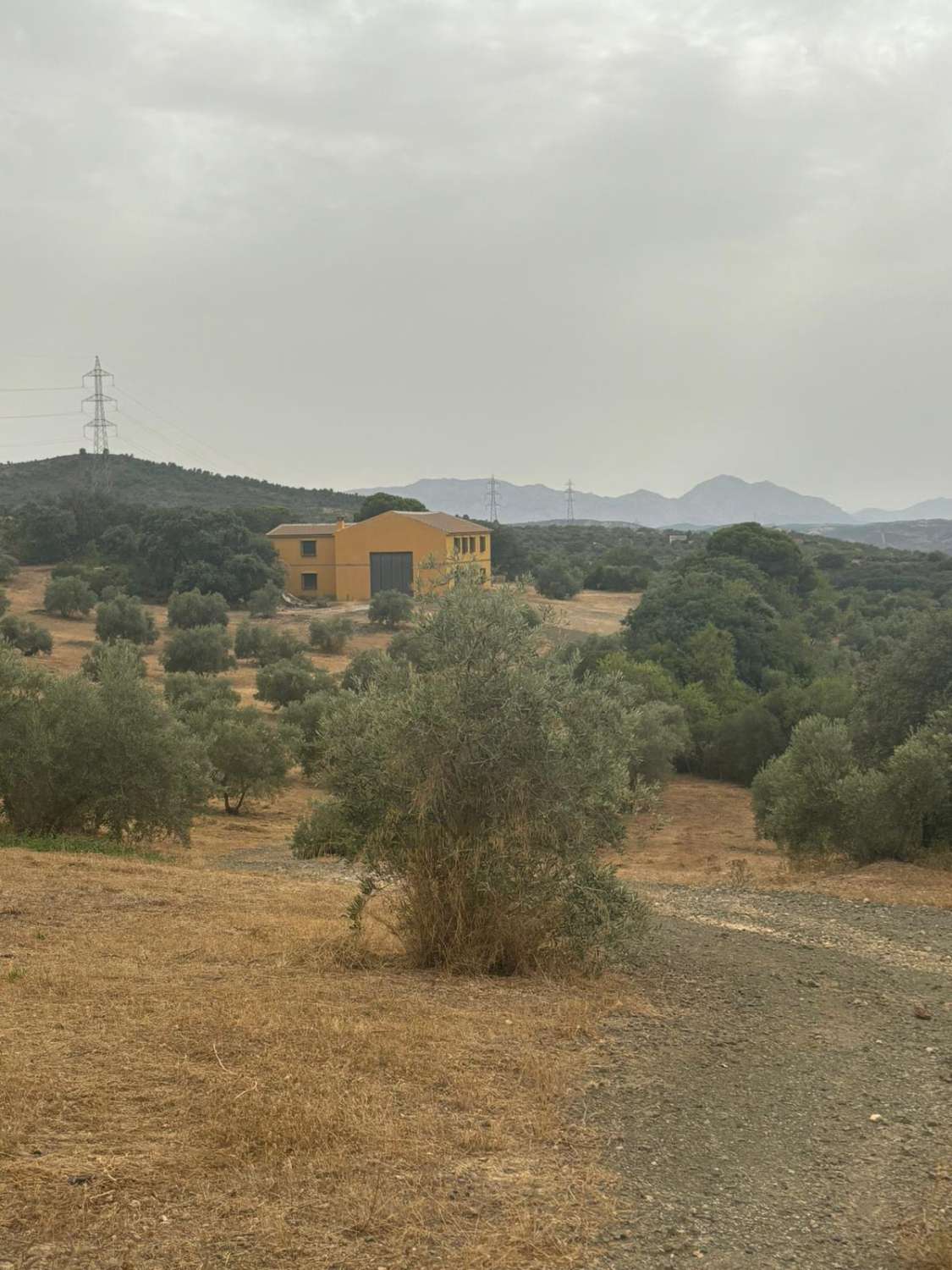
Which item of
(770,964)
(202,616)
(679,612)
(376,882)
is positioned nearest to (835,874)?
(770,964)

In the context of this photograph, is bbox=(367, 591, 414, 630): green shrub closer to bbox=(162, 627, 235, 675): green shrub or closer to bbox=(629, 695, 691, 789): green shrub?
bbox=(162, 627, 235, 675): green shrub

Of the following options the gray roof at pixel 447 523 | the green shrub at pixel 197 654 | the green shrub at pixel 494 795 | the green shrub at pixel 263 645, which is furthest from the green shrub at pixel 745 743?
the gray roof at pixel 447 523

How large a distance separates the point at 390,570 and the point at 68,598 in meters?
19.7

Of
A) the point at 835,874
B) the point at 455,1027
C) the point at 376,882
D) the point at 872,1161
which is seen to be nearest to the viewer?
the point at 872,1161

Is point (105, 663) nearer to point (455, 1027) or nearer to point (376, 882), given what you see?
point (376, 882)

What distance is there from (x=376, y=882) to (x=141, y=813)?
31.7 ft

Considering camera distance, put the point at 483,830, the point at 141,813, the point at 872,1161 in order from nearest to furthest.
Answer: the point at 872,1161, the point at 483,830, the point at 141,813

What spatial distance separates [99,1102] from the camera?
18.0 ft

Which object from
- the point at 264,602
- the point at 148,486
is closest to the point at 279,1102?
the point at 264,602

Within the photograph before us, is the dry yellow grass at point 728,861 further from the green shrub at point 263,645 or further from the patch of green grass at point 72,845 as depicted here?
the green shrub at point 263,645

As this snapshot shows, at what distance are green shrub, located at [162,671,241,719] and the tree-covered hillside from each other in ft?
187

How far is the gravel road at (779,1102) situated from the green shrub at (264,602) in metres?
51.3

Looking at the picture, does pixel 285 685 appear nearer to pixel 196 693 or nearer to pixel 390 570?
pixel 196 693

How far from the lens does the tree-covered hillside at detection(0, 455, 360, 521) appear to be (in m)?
99.1
